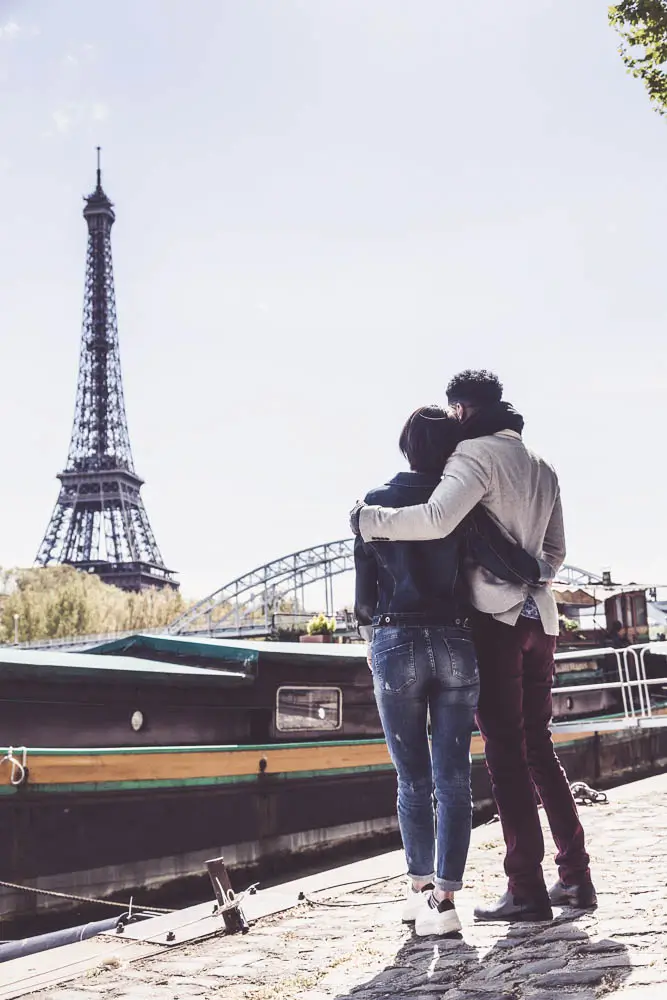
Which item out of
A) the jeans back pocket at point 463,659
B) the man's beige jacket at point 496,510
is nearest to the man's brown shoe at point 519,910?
the jeans back pocket at point 463,659

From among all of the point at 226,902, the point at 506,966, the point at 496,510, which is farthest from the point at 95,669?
the point at 506,966

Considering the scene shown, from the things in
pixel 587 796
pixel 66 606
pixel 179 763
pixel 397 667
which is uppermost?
pixel 66 606

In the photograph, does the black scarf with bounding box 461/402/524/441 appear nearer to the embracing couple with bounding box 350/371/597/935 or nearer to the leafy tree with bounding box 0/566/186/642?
the embracing couple with bounding box 350/371/597/935

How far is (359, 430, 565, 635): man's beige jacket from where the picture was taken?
3.64 metres

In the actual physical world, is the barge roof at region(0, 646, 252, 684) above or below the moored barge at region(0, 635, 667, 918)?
above

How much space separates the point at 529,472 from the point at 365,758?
239 inches

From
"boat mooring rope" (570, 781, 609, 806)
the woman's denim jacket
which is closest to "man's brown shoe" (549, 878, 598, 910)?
the woman's denim jacket

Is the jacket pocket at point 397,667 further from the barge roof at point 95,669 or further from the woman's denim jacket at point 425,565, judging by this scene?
the barge roof at point 95,669

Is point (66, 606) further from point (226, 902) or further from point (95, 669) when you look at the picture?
point (226, 902)

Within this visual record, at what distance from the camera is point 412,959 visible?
353cm

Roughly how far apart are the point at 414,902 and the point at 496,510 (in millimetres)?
1649

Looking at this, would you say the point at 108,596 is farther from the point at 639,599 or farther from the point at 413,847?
the point at 413,847

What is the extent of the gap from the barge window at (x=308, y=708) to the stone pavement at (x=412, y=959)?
391cm

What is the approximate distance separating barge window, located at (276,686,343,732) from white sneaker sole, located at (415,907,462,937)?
16.2ft
